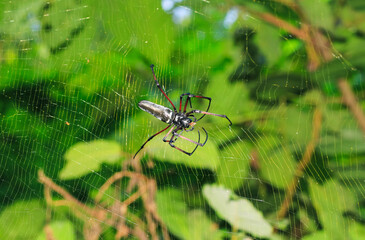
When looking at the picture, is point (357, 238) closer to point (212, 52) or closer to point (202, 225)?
point (202, 225)

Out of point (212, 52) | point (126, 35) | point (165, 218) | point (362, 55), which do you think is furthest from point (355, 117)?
point (126, 35)

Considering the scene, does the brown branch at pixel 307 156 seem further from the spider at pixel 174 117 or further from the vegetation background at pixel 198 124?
the spider at pixel 174 117

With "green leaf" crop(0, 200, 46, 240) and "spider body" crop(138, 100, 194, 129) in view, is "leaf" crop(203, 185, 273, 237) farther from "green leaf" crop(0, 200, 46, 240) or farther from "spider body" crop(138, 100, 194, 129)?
"green leaf" crop(0, 200, 46, 240)

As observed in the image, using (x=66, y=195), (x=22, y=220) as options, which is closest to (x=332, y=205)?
(x=66, y=195)

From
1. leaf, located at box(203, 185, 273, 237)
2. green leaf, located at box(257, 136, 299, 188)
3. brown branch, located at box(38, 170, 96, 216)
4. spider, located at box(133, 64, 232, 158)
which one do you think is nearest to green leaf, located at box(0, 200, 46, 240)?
brown branch, located at box(38, 170, 96, 216)

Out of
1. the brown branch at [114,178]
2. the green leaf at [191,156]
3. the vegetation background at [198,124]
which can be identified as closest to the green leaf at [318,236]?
the vegetation background at [198,124]

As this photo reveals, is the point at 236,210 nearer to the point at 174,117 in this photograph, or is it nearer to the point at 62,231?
the point at 174,117

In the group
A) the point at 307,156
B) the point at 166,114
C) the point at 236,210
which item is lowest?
the point at 236,210
